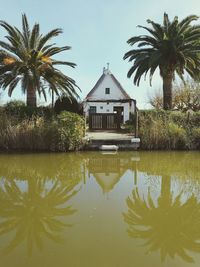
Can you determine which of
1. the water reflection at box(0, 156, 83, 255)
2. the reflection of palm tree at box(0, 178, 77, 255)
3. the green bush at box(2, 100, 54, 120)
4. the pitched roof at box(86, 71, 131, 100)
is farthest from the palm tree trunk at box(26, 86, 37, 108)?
the pitched roof at box(86, 71, 131, 100)

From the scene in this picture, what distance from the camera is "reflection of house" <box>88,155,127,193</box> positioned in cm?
809

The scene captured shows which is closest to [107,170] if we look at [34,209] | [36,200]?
[36,200]

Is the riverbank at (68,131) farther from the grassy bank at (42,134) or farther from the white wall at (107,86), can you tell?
the white wall at (107,86)

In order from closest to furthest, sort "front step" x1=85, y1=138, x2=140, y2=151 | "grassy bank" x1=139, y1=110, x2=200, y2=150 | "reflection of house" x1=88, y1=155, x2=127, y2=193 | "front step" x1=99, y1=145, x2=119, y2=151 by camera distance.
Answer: "reflection of house" x1=88, y1=155, x2=127, y2=193
"front step" x1=99, y1=145, x2=119, y2=151
"front step" x1=85, y1=138, x2=140, y2=151
"grassy bank" x1=139, y1=110, x2=200, y2=150

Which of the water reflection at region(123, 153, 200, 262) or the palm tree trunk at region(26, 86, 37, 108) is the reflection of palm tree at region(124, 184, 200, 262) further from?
the palm tree trunk at region(26, 86, 37, 108)

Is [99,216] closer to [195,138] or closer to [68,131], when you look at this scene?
[68,131]


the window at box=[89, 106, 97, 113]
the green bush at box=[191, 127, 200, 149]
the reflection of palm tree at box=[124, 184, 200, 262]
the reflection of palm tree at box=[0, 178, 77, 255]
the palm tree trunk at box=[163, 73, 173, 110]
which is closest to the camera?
the reflection of palm tree at box=[124, 184, 200, 262]

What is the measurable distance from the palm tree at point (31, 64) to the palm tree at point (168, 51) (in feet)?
17.7

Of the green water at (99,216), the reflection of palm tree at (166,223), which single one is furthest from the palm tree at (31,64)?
the reflection of palm tree at (166,223)

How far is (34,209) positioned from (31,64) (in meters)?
13.3

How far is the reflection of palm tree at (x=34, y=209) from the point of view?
453cm

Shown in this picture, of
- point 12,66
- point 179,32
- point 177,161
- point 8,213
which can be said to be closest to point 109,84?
point 179,32

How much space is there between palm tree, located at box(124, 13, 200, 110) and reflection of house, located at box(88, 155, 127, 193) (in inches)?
376

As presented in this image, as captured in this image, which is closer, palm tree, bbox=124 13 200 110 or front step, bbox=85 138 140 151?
front step, bbox=85 138 140 151
